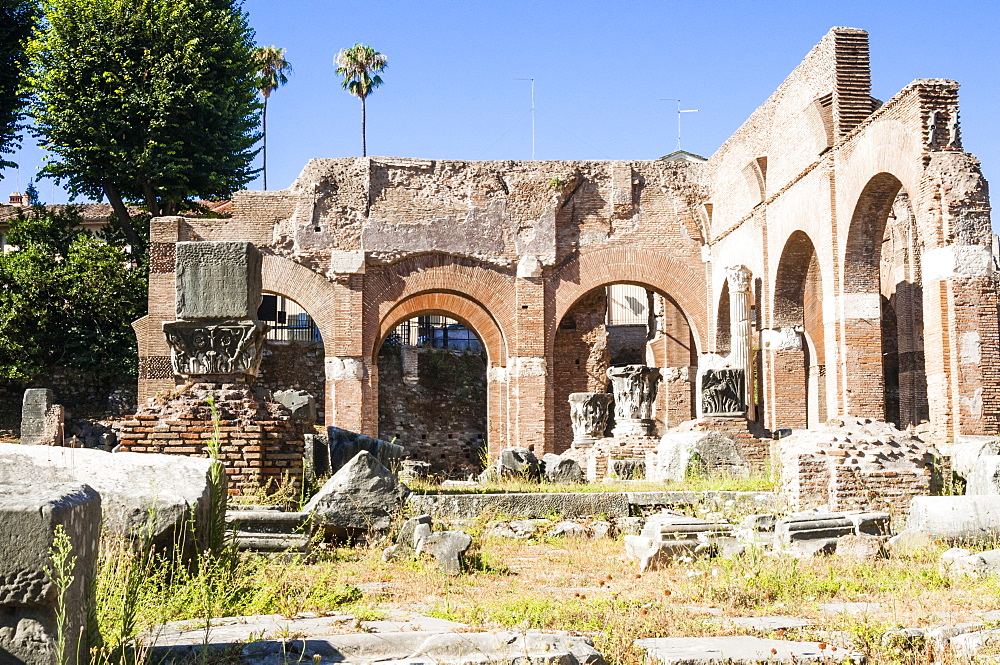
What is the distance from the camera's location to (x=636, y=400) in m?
16.2

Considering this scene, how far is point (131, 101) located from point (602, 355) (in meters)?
10.2

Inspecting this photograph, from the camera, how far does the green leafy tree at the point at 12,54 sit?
22.2 meters

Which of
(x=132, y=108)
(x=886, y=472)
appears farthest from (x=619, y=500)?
(x=132, y=108)

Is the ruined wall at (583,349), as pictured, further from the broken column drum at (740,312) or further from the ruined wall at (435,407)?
the broken column drum at (740,312)

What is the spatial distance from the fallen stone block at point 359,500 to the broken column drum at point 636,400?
9.51 metres

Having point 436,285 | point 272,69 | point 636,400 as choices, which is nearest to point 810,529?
point 636,400

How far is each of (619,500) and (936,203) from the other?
5160 millimetres

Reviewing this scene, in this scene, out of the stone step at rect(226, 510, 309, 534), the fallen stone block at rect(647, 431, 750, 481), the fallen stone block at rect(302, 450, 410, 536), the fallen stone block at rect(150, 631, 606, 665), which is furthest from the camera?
the fallen stone block at rect(647, 431, 750, 481)

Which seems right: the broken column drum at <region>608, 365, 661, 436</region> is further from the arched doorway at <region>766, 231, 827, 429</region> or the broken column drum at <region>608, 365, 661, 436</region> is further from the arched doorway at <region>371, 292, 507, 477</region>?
the arched doorway at <region>371, 292, 507, 477</region>

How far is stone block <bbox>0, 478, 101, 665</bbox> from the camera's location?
2.81m

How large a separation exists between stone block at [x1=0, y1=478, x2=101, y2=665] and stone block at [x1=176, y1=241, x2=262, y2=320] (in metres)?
5.74

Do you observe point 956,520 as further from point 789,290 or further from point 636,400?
point 789,290

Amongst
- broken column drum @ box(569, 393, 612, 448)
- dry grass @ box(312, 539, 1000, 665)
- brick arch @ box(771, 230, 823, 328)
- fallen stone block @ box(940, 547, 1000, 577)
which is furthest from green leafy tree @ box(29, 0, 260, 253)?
fallen stone block @ box(940, 547, 1000, 577)

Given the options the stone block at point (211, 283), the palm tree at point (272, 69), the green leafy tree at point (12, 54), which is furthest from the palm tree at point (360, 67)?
the stone block at point (211, 283)
